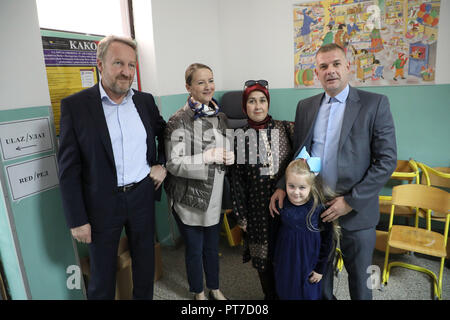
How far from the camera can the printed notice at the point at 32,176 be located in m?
1.57

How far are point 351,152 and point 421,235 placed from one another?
134cm

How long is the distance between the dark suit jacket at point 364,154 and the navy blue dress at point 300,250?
16 centimetres

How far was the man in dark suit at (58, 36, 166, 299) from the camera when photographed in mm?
1540

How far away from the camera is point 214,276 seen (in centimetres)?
212

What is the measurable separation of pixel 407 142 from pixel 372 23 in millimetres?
1256

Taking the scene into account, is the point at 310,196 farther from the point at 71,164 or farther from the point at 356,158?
the point at 71,164

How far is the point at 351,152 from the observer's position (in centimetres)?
157

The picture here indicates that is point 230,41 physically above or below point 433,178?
above

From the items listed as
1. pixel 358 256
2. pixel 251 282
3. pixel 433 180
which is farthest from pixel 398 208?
pixel 251 282

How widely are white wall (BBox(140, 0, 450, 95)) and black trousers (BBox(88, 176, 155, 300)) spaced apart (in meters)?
1.31

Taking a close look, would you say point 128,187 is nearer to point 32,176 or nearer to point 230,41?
point 32,176

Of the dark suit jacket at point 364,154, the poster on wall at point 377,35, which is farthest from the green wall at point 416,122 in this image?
the dark suit jacket at point 364,154

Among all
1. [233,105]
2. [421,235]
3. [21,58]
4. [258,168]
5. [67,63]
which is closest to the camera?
A: [21,58]
